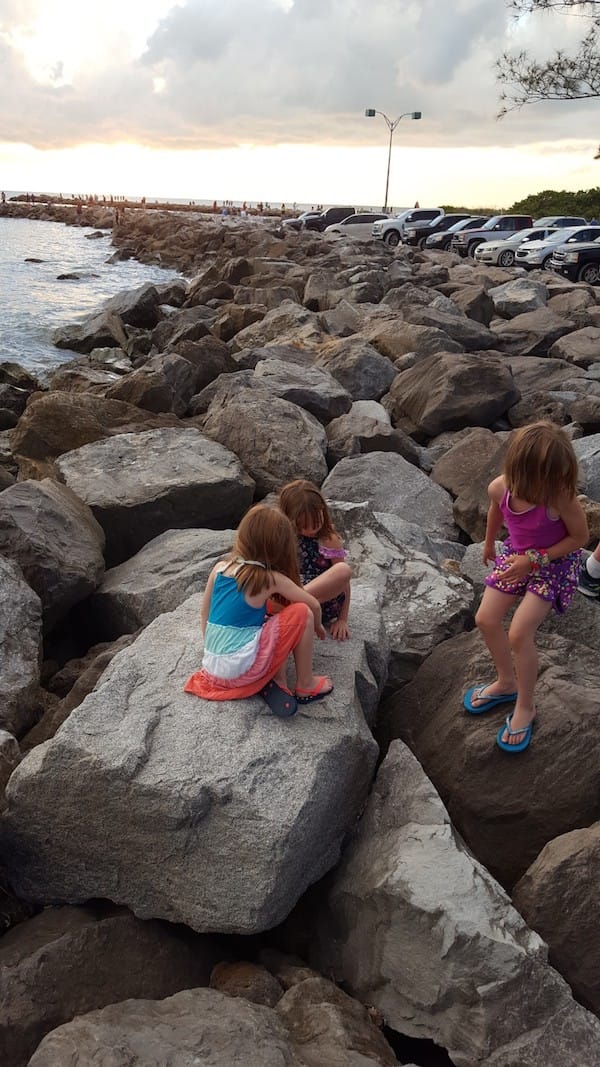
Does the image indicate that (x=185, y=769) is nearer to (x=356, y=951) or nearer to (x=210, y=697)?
(x=210, y=697)

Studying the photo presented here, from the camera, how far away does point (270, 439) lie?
685 centimetres

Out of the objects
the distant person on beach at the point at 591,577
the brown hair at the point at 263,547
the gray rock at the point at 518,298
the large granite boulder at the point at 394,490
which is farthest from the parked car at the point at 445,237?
the brown hair at the point at 263,547

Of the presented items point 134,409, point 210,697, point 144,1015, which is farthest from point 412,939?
point 134,409

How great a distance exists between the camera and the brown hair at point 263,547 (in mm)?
3279

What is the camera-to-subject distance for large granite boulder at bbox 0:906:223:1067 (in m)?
2.69

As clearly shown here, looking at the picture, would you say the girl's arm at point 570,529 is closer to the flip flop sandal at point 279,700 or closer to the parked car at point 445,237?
the flip flop sandal at point 279,700

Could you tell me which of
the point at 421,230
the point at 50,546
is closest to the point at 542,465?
the point at 50,546

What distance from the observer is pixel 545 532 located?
3.38 meters

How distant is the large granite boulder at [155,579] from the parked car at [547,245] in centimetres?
2284

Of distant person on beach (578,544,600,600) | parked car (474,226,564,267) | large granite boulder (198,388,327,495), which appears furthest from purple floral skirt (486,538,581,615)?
parked car (474,226,564,267)

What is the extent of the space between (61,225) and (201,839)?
245ft

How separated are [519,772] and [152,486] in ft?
11.3

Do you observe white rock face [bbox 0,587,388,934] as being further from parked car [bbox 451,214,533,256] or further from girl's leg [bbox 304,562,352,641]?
parked car [bbox 451,214,533,256]

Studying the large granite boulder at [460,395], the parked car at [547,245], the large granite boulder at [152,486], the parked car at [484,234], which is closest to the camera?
the large granite boulder at [152,486]
